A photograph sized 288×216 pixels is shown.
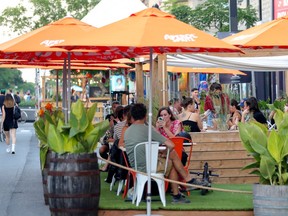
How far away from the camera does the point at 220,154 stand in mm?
15039

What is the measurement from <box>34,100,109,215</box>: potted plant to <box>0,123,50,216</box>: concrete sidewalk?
1.36m

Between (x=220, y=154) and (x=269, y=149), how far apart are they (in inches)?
155

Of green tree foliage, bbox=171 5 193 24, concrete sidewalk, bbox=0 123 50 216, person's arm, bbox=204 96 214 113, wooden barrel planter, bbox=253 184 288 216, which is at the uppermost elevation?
green tree foliage, bbox=171 5 193 24

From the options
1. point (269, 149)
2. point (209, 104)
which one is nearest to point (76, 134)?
point (269, 149)

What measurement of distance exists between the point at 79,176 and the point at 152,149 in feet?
4.41

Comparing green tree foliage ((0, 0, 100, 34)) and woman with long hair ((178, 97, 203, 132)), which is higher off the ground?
green tree foliage ((0, 0, 100, 34))

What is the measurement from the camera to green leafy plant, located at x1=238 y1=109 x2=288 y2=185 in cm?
1102

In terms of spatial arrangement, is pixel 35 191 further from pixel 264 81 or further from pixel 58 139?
pixel 264 81

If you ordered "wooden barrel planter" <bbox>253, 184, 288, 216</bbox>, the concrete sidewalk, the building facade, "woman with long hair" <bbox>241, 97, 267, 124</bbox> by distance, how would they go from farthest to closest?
the building facade
"woman with long hair" <bbox>241, 97, 267, 124</bbox>
the concrete sidewalk
"wooden barrel planter" <bbox>253, 184, 288, 216</bbox>

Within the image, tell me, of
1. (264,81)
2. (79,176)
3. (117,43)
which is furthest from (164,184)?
(264,81)

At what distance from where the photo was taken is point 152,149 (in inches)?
482

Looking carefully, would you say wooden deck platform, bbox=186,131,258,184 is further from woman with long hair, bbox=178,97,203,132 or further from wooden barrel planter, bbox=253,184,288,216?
wooden barrel planter, bbox=253,184,288,216

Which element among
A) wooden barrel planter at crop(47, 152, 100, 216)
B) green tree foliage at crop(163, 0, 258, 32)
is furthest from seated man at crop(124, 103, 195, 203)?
green tree foliage at crop(163, 0, 258, 32)

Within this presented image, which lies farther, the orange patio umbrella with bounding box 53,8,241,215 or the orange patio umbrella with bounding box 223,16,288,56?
the orange patio umbrella with bounding box 223,16,288,56
